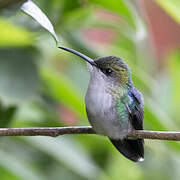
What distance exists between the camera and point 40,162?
282 cm

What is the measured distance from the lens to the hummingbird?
5.71 ft

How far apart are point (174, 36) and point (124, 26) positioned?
2.42 metres

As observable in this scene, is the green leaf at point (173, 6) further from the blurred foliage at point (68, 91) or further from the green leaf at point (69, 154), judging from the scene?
the green leaf at point (69, 154)

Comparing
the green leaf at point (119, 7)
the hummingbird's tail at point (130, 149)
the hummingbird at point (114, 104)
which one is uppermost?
the green leaf at point (119, 7)

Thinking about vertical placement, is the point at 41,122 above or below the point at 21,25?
below

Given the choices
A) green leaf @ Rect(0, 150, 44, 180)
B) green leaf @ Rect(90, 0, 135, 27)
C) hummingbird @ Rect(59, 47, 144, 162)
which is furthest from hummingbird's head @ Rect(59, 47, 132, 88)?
green leaf @ Rect(0, 150, 44, 180)

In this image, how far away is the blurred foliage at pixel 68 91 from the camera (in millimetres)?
2115

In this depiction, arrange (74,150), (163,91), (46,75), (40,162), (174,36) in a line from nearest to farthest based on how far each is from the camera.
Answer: (46,75) < (74,150) < (40,162) < (163,91) < (174,36)

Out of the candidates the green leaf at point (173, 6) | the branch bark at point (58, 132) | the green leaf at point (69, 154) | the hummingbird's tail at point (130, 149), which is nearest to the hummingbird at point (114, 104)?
the hummingbird's tail at point (130, 149)

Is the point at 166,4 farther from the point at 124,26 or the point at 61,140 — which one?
the point at 61,140

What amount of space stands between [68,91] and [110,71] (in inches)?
13.7

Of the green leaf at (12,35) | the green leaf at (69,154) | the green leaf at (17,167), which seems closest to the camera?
the green leaf at (12,35)

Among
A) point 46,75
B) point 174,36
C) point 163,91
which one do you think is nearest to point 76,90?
point 46,75

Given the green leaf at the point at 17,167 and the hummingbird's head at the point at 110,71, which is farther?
the green leaf at the point at 17,167
